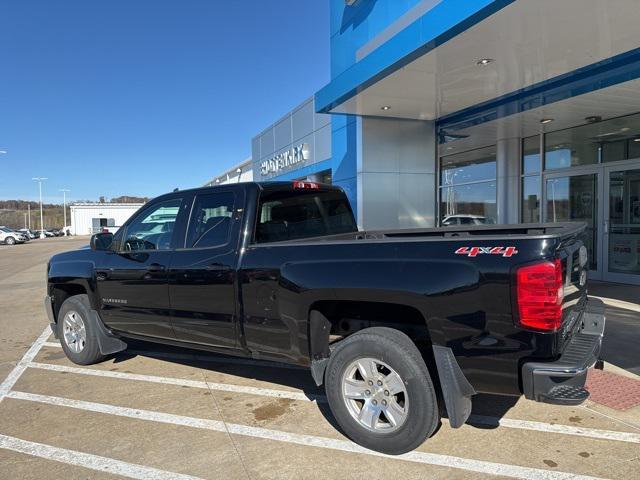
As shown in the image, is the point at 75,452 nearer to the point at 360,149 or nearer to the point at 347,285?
the point at 347,285

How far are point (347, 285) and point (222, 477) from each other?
1.48m

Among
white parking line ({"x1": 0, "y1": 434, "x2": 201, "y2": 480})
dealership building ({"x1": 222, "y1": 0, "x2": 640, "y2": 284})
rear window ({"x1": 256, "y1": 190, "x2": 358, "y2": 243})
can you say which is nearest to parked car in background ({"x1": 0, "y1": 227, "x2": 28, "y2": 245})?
dealership building ({"x1": 222, "y1": 0, "x2": 640, "y2": 284})

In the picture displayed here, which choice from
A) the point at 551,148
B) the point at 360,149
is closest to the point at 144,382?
the point at 360,149

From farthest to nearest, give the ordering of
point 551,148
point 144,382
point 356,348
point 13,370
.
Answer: point 551,148 < point 13,370 < point 144,382 < point 356,348

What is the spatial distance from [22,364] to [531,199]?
10833 millimetres

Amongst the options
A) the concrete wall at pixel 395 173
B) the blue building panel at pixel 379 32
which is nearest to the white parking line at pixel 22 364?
the blue building panel at pixel 379 32

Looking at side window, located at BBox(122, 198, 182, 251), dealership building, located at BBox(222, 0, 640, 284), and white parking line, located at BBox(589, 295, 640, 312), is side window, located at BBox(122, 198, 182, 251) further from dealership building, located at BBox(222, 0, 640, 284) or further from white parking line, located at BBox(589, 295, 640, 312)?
white parking line, located at BBox(589, 295, 640, 312)

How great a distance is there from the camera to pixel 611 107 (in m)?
9.30

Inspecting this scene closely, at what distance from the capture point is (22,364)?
229 inches

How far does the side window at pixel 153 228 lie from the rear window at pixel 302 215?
1028 millimetres

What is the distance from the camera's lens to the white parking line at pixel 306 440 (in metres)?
3.12

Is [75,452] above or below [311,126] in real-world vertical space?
below

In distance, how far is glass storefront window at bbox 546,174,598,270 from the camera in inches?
412

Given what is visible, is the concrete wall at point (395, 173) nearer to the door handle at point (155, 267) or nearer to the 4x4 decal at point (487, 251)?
the door handle at point (155, 267)
